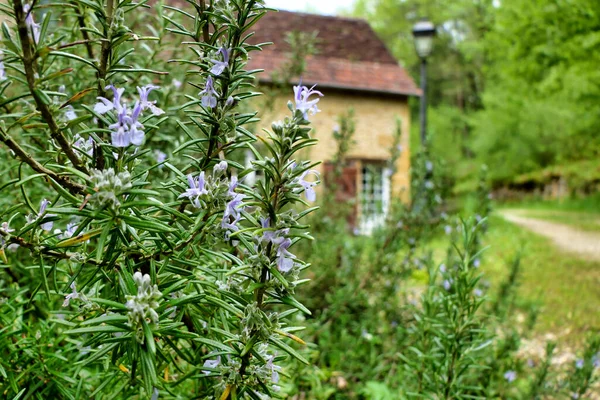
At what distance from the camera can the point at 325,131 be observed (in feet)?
39.2

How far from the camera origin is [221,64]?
3.17ft

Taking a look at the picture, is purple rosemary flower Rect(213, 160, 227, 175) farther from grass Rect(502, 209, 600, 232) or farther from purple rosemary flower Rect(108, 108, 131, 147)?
grass Rect(502, 209, 600, 232)

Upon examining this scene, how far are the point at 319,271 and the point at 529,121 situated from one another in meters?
20.5

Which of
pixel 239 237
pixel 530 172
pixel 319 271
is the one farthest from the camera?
pixel 530 172

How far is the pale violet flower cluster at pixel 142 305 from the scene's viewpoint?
81 centimetres

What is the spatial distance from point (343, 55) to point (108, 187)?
42.9 feet

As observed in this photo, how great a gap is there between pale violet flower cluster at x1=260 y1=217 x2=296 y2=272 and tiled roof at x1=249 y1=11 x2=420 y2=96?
33.4 feet

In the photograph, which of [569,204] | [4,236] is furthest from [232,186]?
[569,204]

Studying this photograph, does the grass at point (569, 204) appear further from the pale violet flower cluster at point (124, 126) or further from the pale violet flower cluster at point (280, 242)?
the pale violet flower cluster at point (124, 126)

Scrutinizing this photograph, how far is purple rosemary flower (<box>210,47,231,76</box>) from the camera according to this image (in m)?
0.96

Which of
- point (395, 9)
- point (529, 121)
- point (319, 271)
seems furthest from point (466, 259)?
point (395, 9)

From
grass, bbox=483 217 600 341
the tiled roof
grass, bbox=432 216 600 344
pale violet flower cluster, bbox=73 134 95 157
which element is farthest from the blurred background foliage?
pale violet flower cluster, bbox=73 134 95 157

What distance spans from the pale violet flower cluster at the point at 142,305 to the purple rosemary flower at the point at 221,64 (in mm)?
398

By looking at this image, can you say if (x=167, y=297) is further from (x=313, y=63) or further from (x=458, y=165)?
(x=458, y=165)
